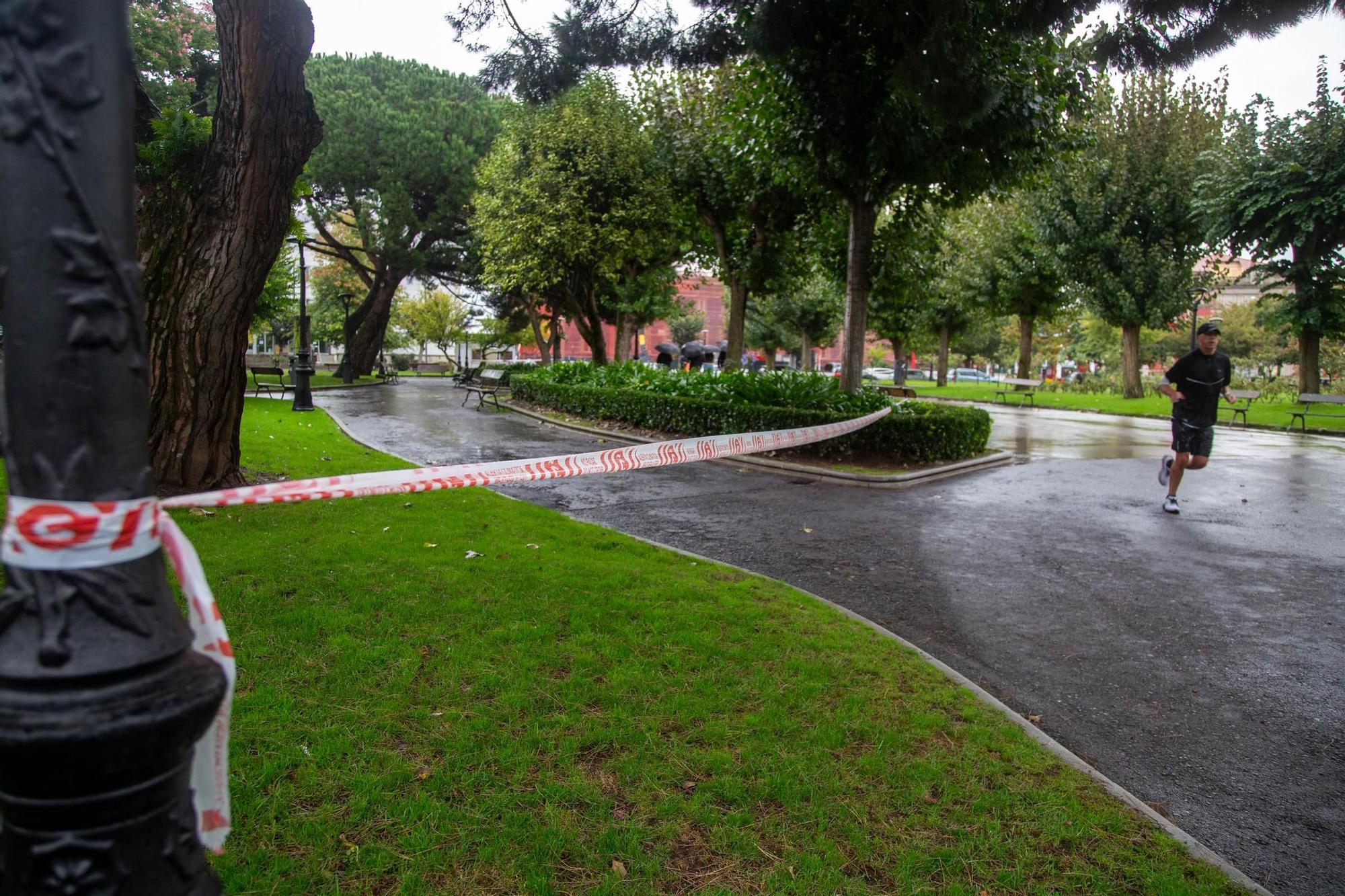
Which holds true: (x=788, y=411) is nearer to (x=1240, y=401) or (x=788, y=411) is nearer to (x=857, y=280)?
(x=857, y=280)

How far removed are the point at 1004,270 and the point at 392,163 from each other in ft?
81.6

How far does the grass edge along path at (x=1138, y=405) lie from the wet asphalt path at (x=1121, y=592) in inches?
396

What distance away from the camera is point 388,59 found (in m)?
34.2

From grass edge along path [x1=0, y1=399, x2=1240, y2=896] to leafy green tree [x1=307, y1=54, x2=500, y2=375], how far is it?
28.4 m

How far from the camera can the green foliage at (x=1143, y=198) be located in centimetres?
2806

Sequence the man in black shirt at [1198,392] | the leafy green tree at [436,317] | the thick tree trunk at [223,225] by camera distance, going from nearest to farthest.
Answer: the thick tree trunk at [223,225] → the man in black shirt at [1198,392] → the leafy green tree at [436,317]

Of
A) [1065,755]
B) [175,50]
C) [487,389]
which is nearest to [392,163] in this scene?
[175,50]

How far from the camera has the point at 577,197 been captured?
2294cm

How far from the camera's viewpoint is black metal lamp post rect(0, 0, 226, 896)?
3.79 feet

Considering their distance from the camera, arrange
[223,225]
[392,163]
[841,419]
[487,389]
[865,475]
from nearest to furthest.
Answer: [223,225] < [865,475] < [841,419] < [487,389] < [392,163]

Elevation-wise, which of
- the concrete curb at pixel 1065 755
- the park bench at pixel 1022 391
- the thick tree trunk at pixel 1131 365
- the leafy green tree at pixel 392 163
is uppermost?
the leafy green tree at pixel 392 163

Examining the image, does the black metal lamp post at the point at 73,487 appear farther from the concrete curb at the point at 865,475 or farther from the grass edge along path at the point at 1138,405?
the grass edge along path at the point at 1138,405

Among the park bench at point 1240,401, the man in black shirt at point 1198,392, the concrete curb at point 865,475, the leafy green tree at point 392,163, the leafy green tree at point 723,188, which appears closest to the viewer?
the man in black shirt at point 1198,392

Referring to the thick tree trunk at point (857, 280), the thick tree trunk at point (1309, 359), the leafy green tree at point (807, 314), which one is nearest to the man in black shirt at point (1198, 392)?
the thick tree trunk at point (857, 280)
